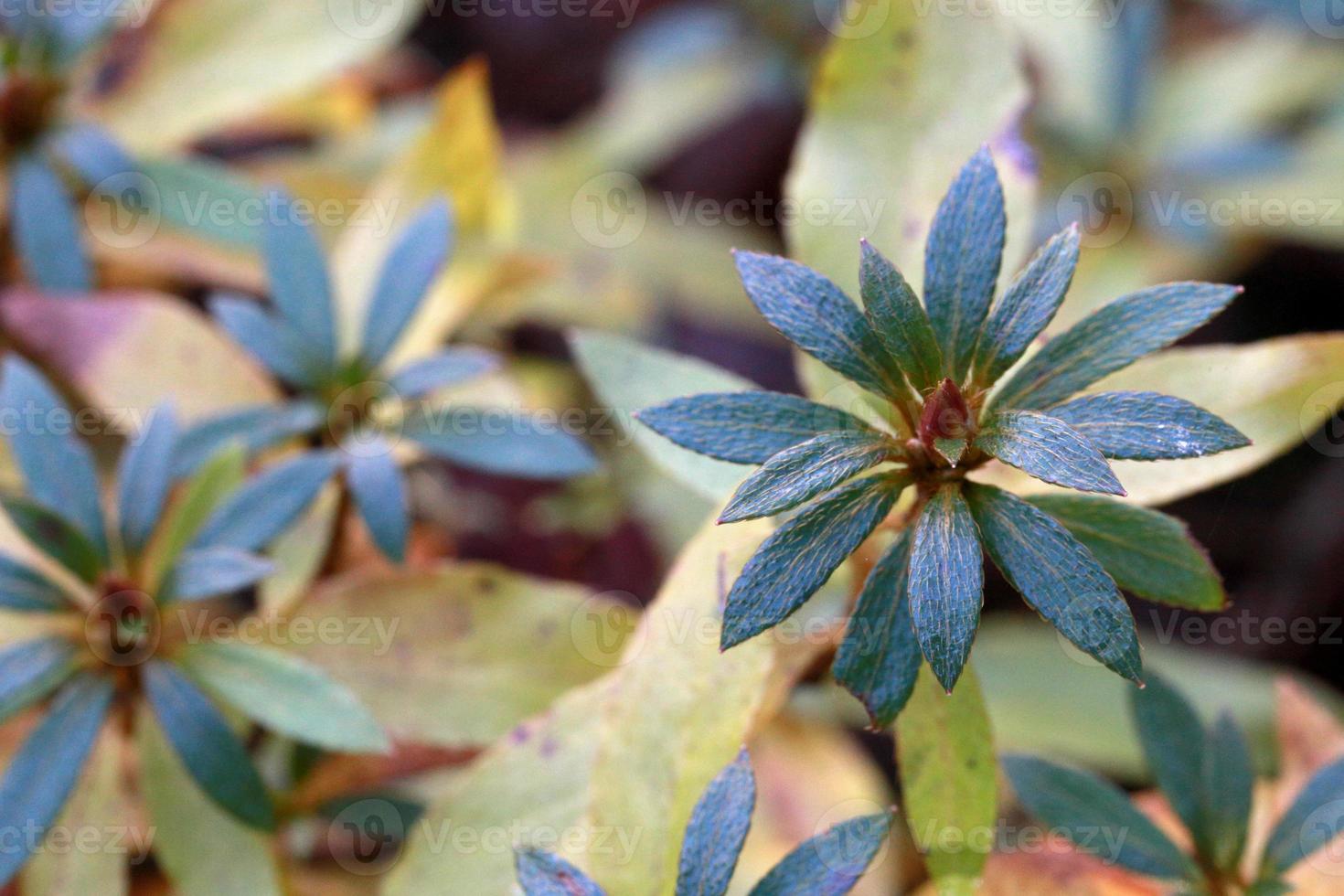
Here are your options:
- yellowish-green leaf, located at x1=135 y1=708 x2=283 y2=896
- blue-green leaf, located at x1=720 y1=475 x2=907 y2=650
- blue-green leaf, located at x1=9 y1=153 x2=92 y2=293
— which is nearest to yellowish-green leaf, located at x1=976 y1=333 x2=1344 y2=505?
blue-green leaf, located at x1=720 y1=475 x2=907 y2=650

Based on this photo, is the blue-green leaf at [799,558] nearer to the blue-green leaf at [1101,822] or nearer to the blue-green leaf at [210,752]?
the blue-green leaf at [1101,822]

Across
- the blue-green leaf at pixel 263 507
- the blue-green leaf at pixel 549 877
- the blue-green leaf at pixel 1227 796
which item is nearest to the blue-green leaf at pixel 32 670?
the blue-green leaf at pixel 263 507

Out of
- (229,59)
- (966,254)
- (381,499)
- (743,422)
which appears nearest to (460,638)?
(381,499)

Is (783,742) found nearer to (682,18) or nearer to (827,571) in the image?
(827,571)

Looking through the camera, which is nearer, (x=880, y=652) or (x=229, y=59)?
(x=880, y=652)

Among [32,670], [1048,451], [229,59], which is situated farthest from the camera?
[229,59]

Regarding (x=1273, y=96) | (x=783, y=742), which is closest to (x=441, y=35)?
(x=1273, y=96)

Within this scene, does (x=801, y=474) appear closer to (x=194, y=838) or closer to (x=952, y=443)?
(x=952, y=443)
